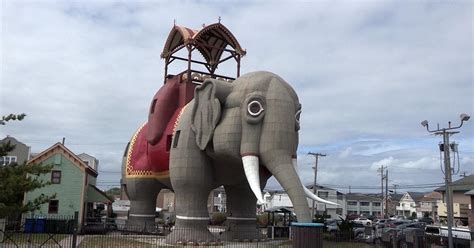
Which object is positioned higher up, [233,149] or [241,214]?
[233,149]

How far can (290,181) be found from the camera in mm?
17031

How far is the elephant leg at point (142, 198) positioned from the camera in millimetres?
24812

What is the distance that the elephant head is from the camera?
17.3m

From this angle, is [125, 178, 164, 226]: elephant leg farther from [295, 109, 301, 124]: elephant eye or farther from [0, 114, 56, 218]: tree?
[0, 114, 56, 218]: tree

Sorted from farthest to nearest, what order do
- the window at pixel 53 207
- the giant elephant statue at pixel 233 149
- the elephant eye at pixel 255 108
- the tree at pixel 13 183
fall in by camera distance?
the window at pixel 53 207 < the elephant eye at pixel 255 108 < the giant elephant statue at pixel 233 149 < the tree at pixel 13 183

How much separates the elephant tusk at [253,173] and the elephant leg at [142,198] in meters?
8.38

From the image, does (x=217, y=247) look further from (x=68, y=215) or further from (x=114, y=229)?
(x=68, y=215)

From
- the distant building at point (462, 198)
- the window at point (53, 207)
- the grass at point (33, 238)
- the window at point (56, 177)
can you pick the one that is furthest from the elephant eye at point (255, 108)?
the distant building at point (462, 198)

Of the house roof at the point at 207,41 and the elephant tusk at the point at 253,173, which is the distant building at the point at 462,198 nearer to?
the house roof at the point at 207,41

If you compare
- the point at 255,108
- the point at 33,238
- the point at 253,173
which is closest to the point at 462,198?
the point at 255,108

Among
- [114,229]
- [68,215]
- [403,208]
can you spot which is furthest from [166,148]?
[403,208]

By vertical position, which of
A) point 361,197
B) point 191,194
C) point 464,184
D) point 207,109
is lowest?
point 191,194

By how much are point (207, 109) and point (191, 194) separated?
3.52m

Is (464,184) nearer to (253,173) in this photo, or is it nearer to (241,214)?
(241,214)
